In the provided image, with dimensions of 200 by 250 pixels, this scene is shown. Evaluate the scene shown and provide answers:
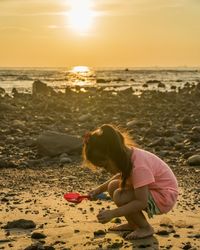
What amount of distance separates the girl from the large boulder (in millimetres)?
4256

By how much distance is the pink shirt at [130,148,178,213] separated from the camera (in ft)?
17.5

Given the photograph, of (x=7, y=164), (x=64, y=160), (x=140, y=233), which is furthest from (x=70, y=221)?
(x=64, y=160)

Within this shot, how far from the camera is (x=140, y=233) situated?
5.39 metres

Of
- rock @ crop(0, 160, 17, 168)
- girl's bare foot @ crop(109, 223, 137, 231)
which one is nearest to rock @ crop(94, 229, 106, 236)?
girl's bare foot @ crop(109, 223, 137, 231)

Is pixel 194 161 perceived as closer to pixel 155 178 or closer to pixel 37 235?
pixel 155 178

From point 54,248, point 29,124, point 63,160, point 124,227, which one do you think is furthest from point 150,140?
point 54,248

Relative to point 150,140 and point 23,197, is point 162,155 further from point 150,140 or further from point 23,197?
point 23,197

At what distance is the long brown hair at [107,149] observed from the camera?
5.24m

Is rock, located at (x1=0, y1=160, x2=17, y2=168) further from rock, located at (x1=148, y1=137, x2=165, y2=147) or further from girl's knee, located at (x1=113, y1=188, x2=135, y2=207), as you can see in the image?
girl's knee, located at (x1=113, y1=188, x2=135, y2=207)

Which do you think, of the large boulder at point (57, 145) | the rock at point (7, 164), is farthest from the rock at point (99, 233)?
the large boulder at point (57, 145)

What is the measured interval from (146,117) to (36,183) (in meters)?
8.42

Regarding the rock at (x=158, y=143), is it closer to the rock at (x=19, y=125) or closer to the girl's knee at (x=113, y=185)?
the rock at (x=19, y=125)

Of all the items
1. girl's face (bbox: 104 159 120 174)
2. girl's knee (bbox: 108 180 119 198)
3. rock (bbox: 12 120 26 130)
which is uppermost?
girl's face (bbox: 104 159 120 174)

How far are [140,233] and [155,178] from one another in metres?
0.51
